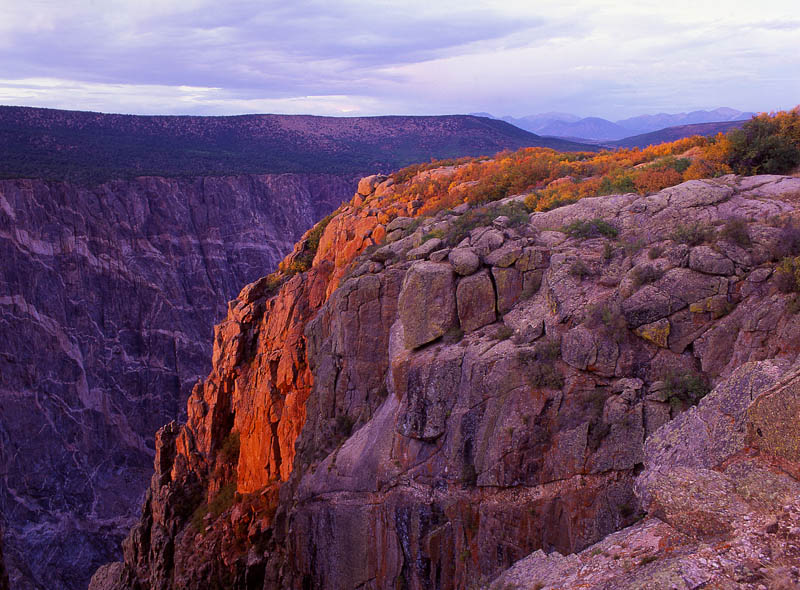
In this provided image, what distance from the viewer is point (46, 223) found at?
40.9m

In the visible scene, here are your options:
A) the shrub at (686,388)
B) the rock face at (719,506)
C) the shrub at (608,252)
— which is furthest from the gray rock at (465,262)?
the rock face at (719,506)

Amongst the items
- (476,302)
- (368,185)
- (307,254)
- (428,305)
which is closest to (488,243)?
(476,302)

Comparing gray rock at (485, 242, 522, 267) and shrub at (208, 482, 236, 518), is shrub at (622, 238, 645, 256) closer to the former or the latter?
gray rock at (485, 242, 522, 267)

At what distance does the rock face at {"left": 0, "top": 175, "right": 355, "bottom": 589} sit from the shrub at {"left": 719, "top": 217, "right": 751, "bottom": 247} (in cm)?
3584

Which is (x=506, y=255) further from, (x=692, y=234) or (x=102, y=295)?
(x=102, y=295)

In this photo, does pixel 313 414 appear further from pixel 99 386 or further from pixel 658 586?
pixel 99 386

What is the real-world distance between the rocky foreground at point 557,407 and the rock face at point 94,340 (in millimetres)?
23720

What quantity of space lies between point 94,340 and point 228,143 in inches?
1613

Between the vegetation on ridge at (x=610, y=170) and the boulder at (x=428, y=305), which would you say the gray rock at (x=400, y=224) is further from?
the boulder at (x=428, y=305)

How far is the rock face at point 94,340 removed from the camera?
3384 centimetres

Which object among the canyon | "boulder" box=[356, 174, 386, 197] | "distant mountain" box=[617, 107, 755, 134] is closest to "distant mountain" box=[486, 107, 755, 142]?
"distant mountain" box=[617, 107, 755, 134]

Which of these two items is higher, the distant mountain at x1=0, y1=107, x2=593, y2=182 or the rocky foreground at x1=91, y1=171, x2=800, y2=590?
the distant mountain at x1=0, y1=107, x2=593, y2=182

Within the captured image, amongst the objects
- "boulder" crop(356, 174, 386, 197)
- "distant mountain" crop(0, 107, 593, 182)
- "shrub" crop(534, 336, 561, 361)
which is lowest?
"shrub" crop(534, 336, 561, 361)

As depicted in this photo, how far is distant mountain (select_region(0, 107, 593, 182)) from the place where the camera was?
168 ft
